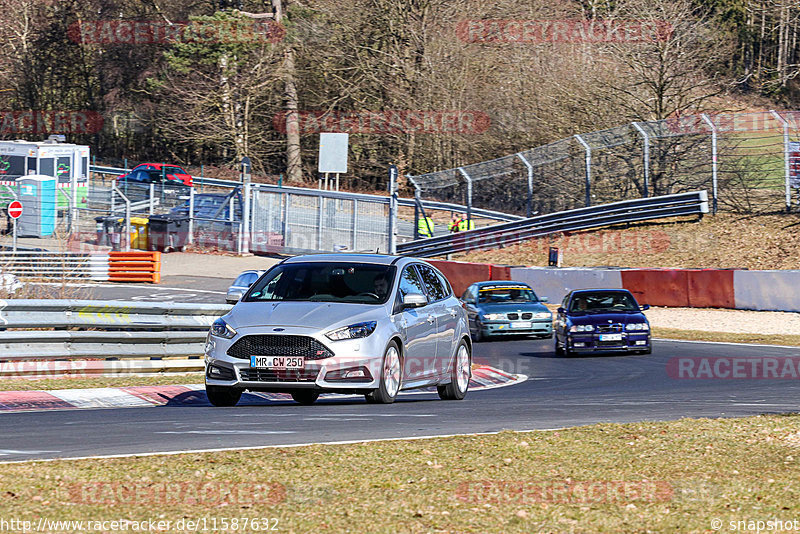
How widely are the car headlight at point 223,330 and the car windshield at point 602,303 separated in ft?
36.1

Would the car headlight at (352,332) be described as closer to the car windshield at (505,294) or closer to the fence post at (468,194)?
the car windshield at (505,294)

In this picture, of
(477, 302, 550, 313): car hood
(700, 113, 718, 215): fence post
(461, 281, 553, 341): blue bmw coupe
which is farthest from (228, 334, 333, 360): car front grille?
(700, 113, 718, 215): fence post

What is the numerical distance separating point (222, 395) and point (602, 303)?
11432 mm

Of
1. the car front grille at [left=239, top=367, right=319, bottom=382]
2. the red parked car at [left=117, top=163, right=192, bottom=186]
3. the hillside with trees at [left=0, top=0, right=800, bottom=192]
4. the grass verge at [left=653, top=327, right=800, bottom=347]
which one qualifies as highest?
the hillside with trees at [left=0, top=0, right=800, bottom=192]

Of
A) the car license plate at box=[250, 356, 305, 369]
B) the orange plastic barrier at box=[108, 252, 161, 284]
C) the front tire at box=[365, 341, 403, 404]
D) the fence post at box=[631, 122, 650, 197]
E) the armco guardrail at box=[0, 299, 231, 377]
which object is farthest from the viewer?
the orange plastic barrier at box=[108, 252, 161, 284]

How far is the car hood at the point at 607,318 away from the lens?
20.5m

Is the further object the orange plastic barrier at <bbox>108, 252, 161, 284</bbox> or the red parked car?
the red parked car

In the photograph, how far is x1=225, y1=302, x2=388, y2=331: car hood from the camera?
36.2ft

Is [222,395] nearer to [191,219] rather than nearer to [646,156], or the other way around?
[646,156]

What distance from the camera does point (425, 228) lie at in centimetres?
3972

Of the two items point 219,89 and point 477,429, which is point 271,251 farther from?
point 477,429

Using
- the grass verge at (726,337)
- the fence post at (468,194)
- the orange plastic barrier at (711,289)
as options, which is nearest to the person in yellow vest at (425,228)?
the fence post at (468,194)

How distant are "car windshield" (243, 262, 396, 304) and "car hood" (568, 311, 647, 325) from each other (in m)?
9.05

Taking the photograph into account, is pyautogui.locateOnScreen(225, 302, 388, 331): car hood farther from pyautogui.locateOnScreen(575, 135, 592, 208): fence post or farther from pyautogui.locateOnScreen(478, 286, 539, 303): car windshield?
pyautogui.locateOnScreen(575, 135, 592, 208): fence post
